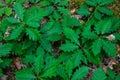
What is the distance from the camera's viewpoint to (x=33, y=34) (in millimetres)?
4160

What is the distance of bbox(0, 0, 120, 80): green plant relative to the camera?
12.8 feet

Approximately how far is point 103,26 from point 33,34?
114 centimetres

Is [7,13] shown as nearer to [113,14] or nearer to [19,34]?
[19,34]

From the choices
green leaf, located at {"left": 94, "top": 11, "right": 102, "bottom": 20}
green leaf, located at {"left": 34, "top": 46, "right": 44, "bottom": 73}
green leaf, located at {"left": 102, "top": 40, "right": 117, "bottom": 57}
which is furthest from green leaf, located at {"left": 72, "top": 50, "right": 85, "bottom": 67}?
green leaf, located at {"left": 94, "top": 11, "right": 102, "bottom": 20}

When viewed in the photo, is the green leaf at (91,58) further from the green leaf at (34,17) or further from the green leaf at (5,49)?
the green leaf at (5,49)

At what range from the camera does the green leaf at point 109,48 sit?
4.00 metres

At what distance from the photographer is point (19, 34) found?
418 cm

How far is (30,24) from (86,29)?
917 mm

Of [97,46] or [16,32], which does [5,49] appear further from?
[97,46]

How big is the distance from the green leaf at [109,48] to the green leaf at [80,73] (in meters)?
0.49

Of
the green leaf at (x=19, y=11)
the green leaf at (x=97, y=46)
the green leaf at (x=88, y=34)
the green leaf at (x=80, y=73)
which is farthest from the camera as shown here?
the green leaf at (x=19, y=11)

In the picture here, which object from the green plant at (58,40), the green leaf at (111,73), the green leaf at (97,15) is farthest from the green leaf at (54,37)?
the green leaf at (111,73)

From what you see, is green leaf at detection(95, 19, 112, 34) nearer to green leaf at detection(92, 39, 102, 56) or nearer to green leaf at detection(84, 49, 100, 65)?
green leaf at detection(92, 39, 102, 56)

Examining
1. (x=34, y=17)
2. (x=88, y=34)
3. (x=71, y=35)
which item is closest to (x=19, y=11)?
(x=34, y=17)
